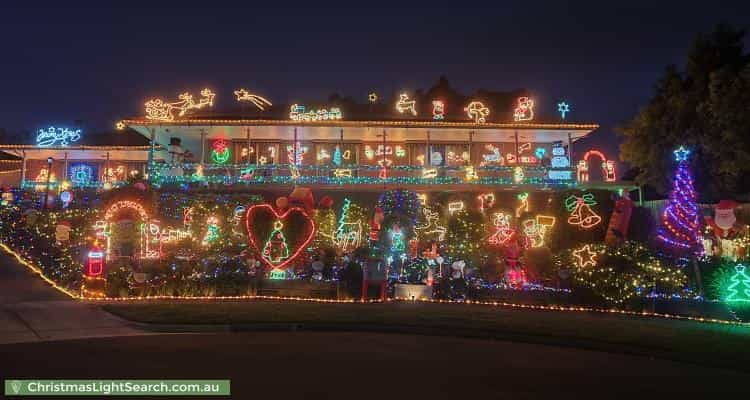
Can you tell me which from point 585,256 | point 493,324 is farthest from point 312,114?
point 493,324

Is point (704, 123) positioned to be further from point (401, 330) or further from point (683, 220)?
point (401, 330)

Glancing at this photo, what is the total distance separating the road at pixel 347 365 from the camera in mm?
7121

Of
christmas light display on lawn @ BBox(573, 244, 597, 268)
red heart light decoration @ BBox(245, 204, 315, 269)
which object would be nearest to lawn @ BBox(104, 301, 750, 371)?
christmas light display on lawn @ BBox(573, 244, 597, 268)

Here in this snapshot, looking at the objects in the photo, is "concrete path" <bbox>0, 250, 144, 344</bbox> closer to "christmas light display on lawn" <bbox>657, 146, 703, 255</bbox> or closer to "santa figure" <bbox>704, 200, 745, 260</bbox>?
"christmas light display on lawn" <bbox>657, 146, 703, 255</bbox>

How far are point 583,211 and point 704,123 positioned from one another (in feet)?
30.8

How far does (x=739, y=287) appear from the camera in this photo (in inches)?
610

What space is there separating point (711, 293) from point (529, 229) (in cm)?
639

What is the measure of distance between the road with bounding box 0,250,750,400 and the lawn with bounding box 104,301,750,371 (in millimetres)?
502

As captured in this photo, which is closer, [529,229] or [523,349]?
[523,349]

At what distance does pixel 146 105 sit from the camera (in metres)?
25.1

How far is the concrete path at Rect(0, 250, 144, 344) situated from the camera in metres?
11.0

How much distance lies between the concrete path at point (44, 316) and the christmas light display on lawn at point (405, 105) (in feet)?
60.1

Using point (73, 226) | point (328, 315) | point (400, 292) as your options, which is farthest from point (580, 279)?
point (73, 226)

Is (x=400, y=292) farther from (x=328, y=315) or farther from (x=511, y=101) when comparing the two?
(x=511, y=101)
